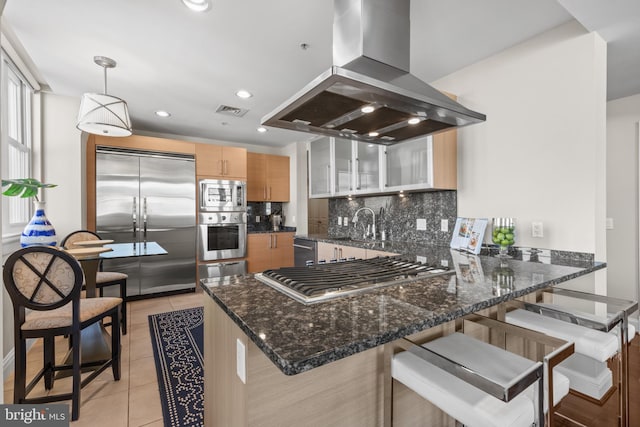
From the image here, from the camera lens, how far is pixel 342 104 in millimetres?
1413

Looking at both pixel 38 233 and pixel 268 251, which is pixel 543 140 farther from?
pixel 268 251

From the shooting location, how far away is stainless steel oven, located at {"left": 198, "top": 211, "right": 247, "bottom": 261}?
4.33 metres

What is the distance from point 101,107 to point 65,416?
205cm

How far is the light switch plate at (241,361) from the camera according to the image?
2.92ft

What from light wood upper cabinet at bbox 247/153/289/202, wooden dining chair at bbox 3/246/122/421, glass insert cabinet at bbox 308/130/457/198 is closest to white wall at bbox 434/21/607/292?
glass insert cabinet at bbox 308/130/457/198

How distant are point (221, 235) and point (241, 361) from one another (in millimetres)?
3782

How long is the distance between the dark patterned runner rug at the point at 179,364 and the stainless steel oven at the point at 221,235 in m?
1.15

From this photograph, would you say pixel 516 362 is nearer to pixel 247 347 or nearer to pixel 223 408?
pixel 247 347

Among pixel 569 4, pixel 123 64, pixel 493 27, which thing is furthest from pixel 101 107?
pixel 569 4

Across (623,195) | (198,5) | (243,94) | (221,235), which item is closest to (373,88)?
(198,5)

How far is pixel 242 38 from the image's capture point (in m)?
2.13

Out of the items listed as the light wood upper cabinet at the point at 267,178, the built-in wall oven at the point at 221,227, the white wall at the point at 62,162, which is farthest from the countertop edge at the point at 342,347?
the light wood upper cabinet at the point at 267,178

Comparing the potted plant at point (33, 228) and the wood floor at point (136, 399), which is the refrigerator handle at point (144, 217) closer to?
the wood floor at point (136, 399)

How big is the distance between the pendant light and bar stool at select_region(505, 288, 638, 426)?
2976mm
